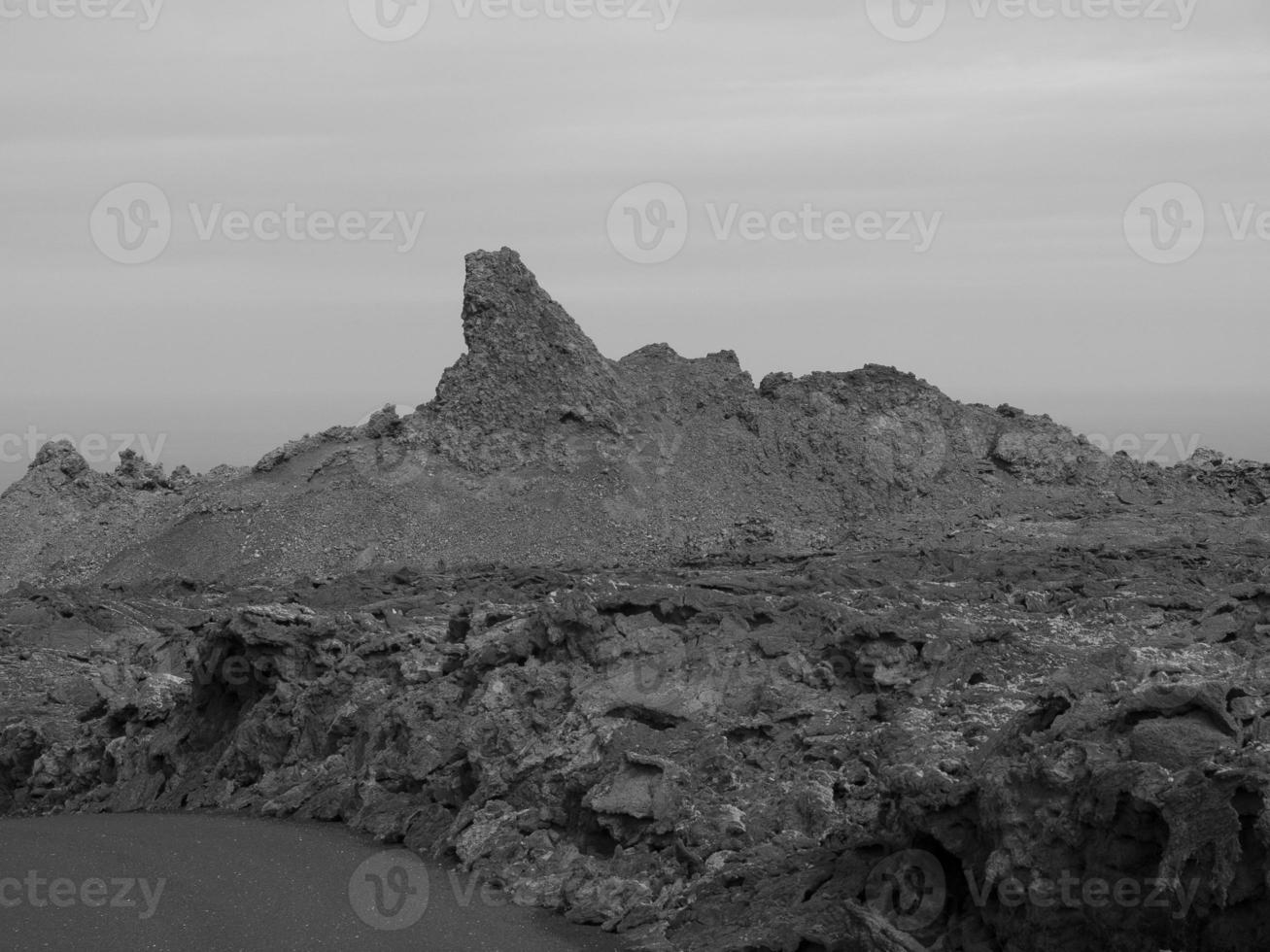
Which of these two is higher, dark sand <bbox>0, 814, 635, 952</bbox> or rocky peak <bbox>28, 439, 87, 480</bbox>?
rocky peak <bbox>28, 439, 87, 480</bbox>

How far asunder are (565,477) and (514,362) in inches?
139

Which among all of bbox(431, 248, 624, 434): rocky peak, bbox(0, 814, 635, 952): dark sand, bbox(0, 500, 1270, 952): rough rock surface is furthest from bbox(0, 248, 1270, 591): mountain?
bbox(0, 814, 635, 952): dark sand

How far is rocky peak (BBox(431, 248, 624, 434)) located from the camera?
4197cm

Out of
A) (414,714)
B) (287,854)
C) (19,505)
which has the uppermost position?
(19,505)

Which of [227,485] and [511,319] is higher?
[511,319]

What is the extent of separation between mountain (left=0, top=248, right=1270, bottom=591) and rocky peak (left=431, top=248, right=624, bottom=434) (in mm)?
50

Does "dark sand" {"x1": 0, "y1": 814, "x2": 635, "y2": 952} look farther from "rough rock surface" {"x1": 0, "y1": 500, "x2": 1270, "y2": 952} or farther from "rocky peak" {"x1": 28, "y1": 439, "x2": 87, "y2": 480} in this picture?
"rocky peak" {"x1": 28, "y1": 439, "x2": 87, "y2": 480}

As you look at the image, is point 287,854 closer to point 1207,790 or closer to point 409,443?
point 1207,790

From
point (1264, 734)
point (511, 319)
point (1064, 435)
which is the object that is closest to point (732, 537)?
point (511, 319)

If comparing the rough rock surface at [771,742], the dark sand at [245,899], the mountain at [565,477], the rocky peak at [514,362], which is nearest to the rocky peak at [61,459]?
the mountain at [565,477]

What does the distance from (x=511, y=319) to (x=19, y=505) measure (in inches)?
552

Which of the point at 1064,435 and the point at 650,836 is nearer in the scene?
the point at 650,836

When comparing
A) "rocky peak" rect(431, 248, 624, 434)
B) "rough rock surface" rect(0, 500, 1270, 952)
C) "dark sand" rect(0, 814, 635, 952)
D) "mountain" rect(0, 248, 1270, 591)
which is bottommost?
"dark sand" rect(0, 814, 635, 952)

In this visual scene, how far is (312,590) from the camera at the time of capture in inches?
1304
